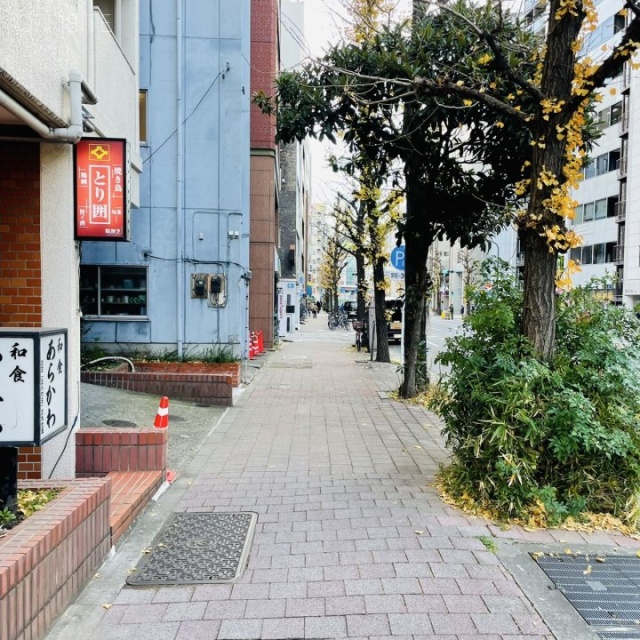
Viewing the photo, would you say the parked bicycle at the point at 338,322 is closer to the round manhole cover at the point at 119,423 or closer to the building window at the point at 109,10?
the building window at the point at 109,10

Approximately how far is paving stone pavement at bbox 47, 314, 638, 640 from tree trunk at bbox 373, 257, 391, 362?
10.1 metres

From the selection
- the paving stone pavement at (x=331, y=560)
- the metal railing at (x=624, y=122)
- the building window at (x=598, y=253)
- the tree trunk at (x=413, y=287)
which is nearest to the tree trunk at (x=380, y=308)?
the tree trunk at (x=413, y=287)

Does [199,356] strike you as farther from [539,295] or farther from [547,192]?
[547,192]

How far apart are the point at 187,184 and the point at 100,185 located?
893 centimetres

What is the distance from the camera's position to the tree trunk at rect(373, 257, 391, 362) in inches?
A: 710

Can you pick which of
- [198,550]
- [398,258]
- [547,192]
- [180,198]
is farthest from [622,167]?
[198,550]

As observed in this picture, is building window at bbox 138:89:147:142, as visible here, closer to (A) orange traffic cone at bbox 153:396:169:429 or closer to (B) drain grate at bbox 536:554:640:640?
(A) orange traffic cone at bbox 153:396:169:429

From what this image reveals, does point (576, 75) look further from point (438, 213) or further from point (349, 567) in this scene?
point (438, 213)

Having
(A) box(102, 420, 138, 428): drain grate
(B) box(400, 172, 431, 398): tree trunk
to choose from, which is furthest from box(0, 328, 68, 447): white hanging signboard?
(B) box(400, 172, 431, 398): tree trunk

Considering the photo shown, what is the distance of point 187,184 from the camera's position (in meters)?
14.6

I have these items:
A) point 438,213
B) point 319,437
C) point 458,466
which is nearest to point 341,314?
point 438,213

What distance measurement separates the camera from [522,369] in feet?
16.6

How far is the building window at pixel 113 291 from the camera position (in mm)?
14297

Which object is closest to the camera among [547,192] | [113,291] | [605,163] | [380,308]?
[547,192]
